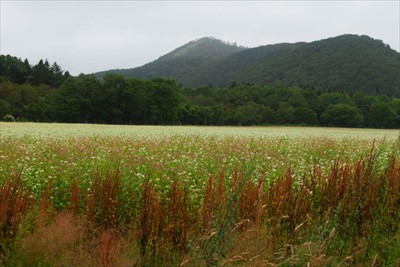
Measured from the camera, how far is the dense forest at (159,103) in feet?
246

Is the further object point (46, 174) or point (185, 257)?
point (46, 174)

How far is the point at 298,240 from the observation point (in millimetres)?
5844

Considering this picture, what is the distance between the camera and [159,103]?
8131 centimetres

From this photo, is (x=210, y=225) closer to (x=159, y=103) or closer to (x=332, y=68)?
(x=159, y=103)

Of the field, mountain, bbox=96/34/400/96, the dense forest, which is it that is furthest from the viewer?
mountain, bbox=96/34/400/96

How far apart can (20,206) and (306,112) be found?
92444 millimetres

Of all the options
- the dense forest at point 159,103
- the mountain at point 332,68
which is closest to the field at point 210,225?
the dense forest at point 159,103

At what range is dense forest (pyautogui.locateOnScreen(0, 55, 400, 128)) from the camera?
246 ft

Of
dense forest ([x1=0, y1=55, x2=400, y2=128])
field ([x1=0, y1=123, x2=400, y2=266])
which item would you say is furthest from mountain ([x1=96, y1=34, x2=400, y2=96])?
field ([x1=0, y1=123, x2=400, y2=266])

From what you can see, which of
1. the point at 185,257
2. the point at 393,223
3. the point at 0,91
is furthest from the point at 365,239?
the point at 0,91

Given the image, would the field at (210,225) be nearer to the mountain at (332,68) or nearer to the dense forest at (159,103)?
the dense forest at (159,103)

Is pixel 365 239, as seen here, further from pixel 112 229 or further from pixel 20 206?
pixel 20 206

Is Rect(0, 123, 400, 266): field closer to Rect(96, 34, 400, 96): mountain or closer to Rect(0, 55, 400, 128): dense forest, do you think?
Rect(0, 55, 400, 128): dense forest

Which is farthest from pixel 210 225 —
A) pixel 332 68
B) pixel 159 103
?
pixel 332 68
